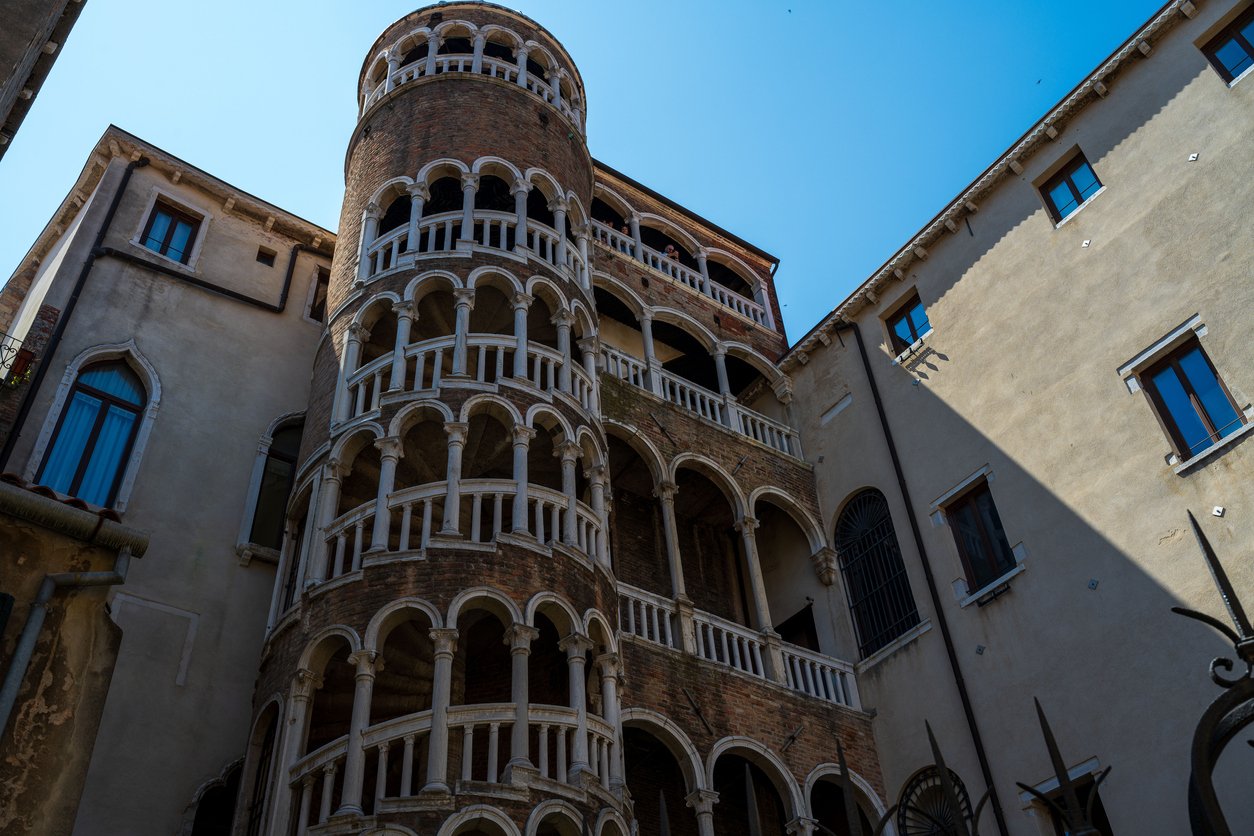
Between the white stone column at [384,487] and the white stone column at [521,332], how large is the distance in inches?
77.8

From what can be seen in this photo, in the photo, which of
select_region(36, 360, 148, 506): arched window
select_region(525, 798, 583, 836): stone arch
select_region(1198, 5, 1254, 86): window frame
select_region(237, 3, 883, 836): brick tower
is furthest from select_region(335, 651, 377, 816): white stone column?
select_region(1198, 5, 1254, 86): window frame

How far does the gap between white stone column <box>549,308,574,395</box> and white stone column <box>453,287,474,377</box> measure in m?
1.40

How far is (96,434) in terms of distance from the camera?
1492 cm

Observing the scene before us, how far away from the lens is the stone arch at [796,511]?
709 inches

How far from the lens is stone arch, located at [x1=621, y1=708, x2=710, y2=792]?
1351cm

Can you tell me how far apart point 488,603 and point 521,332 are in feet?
14.7

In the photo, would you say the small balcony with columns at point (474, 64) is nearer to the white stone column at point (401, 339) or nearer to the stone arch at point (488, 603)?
the white stone column at point (401, 339)

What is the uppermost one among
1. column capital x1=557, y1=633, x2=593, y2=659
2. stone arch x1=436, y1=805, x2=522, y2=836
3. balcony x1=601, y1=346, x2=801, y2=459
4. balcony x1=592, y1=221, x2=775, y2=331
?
balcony x1=592, y1=221, x2=775, y2=331

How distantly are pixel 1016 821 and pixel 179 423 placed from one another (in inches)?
497

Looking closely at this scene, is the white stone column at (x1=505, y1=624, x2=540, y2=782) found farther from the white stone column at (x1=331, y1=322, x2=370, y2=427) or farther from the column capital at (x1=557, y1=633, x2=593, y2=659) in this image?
the white stone column at (x1=331, y1=322, x2=370, y2=427)

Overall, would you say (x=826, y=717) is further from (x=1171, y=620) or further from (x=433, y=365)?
(x=433, y=365)

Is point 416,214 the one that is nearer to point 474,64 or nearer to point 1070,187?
point 474,64

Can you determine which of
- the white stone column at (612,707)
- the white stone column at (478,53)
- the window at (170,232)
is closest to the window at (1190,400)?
the white stone column at (612,707)

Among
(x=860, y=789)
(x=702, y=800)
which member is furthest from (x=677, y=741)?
(x=860, y=789)
